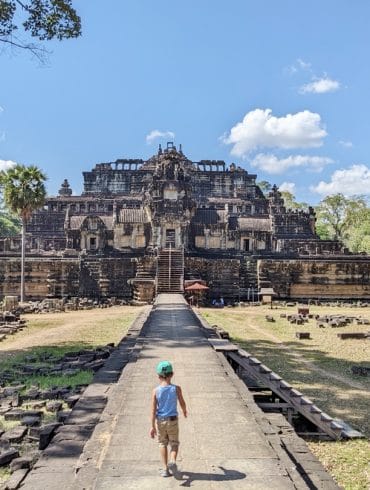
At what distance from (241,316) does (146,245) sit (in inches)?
555

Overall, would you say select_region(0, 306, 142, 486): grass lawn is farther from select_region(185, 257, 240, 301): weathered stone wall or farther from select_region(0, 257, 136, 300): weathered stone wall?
select_region(185, 257, 240, 301): weathered stone wall

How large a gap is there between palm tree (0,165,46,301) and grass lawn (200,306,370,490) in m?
14.1

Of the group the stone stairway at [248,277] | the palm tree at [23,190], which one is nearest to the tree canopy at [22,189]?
the palm tree at [23,190]

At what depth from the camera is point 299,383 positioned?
11.4 m

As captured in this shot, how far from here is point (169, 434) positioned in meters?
5.07

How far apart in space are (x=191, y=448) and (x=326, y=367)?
354 inches

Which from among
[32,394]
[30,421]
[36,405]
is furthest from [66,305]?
[30,421]

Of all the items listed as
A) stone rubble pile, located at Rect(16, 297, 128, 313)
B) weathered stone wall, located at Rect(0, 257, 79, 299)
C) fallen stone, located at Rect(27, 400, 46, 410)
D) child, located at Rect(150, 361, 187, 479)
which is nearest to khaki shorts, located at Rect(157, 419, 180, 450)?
child, located at Rect(150, 361, 187, 479)

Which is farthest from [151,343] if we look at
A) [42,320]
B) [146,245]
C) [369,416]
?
[146,245]

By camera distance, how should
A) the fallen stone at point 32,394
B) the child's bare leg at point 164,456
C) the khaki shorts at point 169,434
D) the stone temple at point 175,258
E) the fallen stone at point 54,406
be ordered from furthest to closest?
the stone temple at point 175,258, the fallen stone at point 32,394, the fallen stone at point 54,406, the khaki shorts at point 169,434, the child's bare leg at point 164,456

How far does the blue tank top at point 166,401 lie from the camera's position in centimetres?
521

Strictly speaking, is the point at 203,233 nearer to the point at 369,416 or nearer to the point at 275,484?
the point at 369,416

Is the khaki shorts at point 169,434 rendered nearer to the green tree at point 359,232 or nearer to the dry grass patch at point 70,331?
the dry grass patch at point 70,331

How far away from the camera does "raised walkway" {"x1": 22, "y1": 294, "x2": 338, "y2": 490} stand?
4.63 meters
